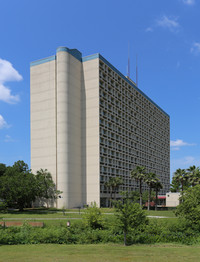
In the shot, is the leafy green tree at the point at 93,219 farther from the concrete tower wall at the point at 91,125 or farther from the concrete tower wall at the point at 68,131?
the concrete tower wall at the point at 91,125

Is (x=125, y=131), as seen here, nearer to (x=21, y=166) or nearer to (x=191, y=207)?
(x=21, y=166)

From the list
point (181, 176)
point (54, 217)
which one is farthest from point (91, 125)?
point (54, 217)

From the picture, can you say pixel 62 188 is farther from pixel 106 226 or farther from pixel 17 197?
pixel 106 226

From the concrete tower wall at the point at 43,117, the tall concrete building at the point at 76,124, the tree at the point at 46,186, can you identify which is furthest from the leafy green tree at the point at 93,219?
the concrete tower wall at the point at 43,117

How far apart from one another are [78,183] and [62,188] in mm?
6528

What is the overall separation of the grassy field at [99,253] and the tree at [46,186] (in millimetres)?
51677

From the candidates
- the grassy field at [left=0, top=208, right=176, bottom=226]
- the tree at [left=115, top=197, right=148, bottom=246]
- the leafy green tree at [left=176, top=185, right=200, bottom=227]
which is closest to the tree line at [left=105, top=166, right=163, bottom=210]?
the grassy field at [left=0, top=208, right=176, bottom=226]

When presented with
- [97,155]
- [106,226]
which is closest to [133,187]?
[97,155]

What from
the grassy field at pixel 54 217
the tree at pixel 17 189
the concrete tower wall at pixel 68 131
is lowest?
the grassy field at pixel 54 217

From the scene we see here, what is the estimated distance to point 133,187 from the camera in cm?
10350

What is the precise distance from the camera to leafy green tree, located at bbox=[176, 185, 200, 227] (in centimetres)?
3016

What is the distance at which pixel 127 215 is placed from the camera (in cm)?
2505

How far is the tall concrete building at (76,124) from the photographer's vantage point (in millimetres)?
80000

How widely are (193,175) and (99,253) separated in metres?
59.8
